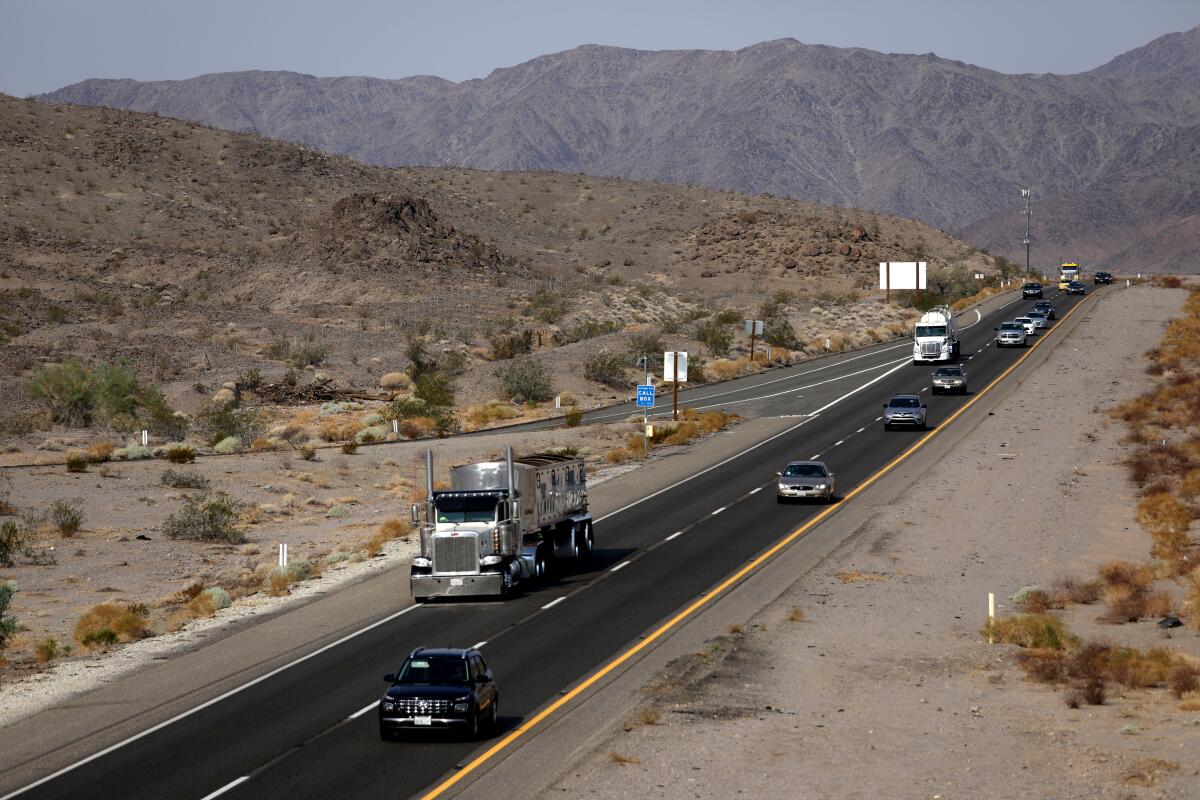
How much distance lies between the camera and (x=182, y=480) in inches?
2157

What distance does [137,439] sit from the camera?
68.1 m

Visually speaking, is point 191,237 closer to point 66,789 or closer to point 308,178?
point 308,178

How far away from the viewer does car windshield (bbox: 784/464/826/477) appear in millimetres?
48000

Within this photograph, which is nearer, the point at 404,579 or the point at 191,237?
the point at 404,579

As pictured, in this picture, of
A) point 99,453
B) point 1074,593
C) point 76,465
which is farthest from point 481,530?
point 99,453

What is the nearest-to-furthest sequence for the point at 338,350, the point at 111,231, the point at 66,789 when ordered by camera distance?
1. the point at 66,789
2. the point at 338,350
3. the point at 111,231

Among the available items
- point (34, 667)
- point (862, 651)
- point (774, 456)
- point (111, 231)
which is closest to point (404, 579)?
point (34, 667)

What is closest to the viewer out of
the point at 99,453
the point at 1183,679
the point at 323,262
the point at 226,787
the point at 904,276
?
the point at 226,787

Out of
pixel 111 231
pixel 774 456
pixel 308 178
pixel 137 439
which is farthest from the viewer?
pixel 308 178

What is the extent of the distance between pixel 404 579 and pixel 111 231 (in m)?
116

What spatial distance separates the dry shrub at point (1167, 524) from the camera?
3825 cm

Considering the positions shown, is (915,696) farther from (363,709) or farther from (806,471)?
(806,471)

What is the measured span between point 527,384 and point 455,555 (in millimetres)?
50444

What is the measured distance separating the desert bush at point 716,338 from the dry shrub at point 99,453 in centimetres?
4545
